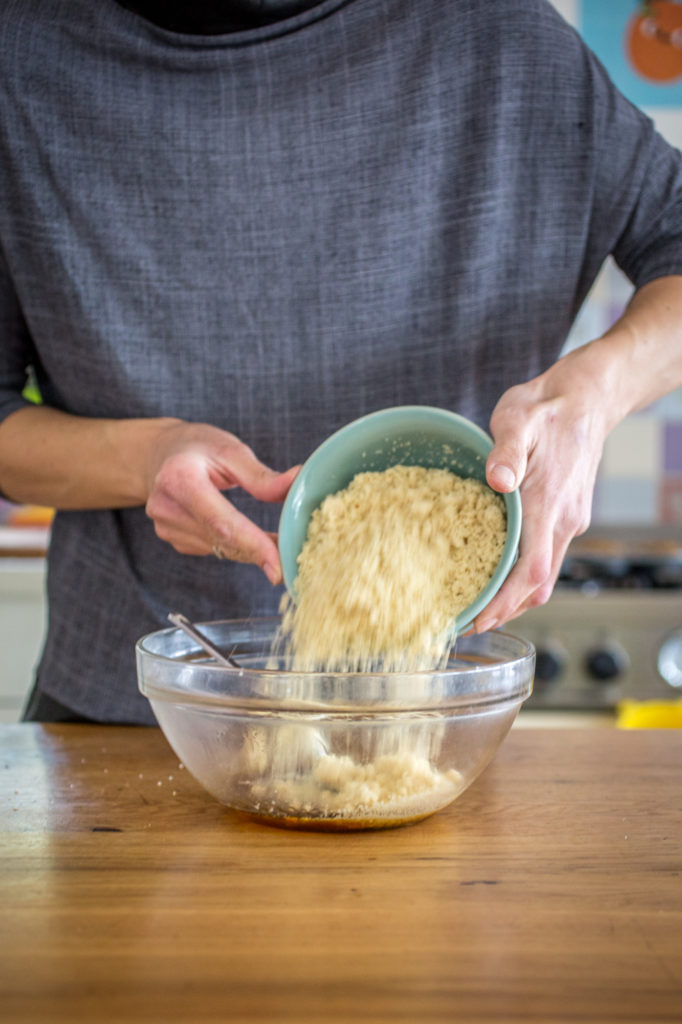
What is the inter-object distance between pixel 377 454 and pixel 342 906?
1.21 ft

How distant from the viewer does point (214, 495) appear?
0.80 metres

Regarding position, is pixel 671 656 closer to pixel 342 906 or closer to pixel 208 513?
pixel 208 513

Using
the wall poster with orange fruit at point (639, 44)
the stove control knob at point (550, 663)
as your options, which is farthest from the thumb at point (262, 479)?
the wall poster with orange fruit at point (639, 44)

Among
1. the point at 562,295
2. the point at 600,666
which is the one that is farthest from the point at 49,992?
the point at 600,666

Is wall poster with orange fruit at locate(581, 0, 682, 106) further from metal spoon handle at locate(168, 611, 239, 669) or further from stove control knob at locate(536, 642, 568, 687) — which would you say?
metal spoon handle at locate(168, 611, 239, 669)

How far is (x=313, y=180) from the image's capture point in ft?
3.37

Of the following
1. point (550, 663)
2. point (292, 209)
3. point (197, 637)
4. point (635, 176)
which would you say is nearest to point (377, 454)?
point (197, 637)

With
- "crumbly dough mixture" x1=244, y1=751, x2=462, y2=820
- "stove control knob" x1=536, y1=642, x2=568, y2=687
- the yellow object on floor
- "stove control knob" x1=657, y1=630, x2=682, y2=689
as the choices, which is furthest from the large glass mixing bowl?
"stove control knob" x1=657, y1=630, x2=682, y2=689

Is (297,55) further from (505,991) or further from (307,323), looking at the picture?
(505,991)

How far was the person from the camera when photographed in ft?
3.34

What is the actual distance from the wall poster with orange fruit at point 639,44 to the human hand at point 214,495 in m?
2.00

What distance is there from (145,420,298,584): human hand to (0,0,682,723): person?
18 centimetres

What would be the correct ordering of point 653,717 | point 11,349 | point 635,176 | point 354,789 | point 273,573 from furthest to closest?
point 653,717, point 11,349, point 635,176, point 273,573, point 354,789

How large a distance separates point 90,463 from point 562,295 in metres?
0.54
